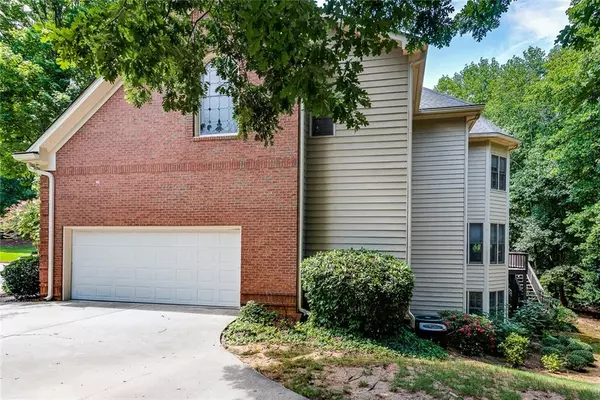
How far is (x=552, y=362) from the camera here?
8.89 m

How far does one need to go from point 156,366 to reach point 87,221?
19.4 ft

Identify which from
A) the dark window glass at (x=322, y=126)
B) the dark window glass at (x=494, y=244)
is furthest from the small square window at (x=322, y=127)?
the dark window glass at (x=494, y=244)

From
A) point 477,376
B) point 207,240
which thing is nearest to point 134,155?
point 207,240

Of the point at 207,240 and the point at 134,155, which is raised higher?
the point at 134,155

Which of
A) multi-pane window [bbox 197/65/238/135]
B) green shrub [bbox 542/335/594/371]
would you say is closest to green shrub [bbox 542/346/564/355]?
green shrub [bbox 542/335/594/371]

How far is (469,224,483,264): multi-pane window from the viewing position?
470 inches

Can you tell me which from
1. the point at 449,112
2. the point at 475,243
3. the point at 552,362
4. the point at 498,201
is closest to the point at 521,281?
the point at 498,201

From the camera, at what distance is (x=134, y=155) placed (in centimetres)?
910

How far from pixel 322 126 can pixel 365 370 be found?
5803 mm

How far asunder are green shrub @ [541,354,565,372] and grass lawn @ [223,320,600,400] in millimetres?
3724

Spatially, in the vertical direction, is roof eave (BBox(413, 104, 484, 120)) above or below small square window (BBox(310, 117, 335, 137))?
above

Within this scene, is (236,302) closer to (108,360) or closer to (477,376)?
(108,360)

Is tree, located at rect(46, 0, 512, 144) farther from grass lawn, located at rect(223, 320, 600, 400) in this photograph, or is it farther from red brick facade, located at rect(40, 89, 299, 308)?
grass lawn, located at rect(223, 320, 600, 400)

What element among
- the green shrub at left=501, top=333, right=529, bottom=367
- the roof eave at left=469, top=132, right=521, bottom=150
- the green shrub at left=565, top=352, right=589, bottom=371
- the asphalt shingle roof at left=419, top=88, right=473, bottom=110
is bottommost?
the green shrub at left=565, top=352, right=589, bottom=371
